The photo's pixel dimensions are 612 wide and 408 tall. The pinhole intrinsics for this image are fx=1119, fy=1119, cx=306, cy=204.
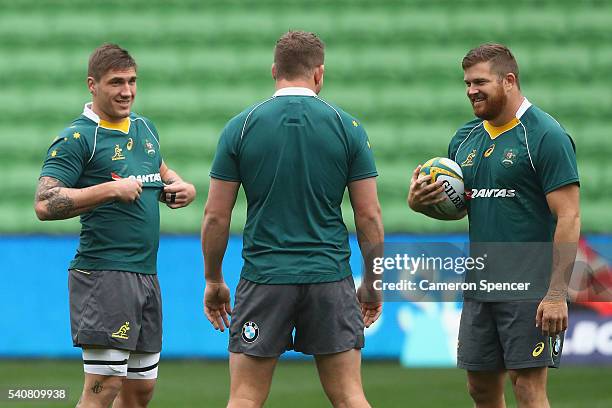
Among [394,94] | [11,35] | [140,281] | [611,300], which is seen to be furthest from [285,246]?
[11,35]

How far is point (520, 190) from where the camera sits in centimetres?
530

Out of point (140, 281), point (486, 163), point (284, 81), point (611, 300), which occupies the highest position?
point (284, 81)

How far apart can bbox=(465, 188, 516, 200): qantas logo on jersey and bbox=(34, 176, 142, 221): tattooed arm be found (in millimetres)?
1638

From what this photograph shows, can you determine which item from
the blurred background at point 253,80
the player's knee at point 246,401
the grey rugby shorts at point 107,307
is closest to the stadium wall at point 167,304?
the blurred background at point 253,80

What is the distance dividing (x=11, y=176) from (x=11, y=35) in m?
1.52

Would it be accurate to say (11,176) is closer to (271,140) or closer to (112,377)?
(112,377)

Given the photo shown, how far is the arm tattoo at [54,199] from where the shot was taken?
5199mm

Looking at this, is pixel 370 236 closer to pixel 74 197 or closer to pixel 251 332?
pixel 251 332

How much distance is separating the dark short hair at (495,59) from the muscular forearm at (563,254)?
745mm

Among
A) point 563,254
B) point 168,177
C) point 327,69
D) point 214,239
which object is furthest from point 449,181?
point 327,69

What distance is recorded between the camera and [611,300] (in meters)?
9.17

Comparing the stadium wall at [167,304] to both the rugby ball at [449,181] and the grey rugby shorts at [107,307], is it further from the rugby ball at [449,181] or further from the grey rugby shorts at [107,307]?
the grey rugby shorts at [107,307]

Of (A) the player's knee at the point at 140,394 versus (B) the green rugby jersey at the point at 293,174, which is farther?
(A) the player's knee at the point at 140,394

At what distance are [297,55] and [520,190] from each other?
1299mm
